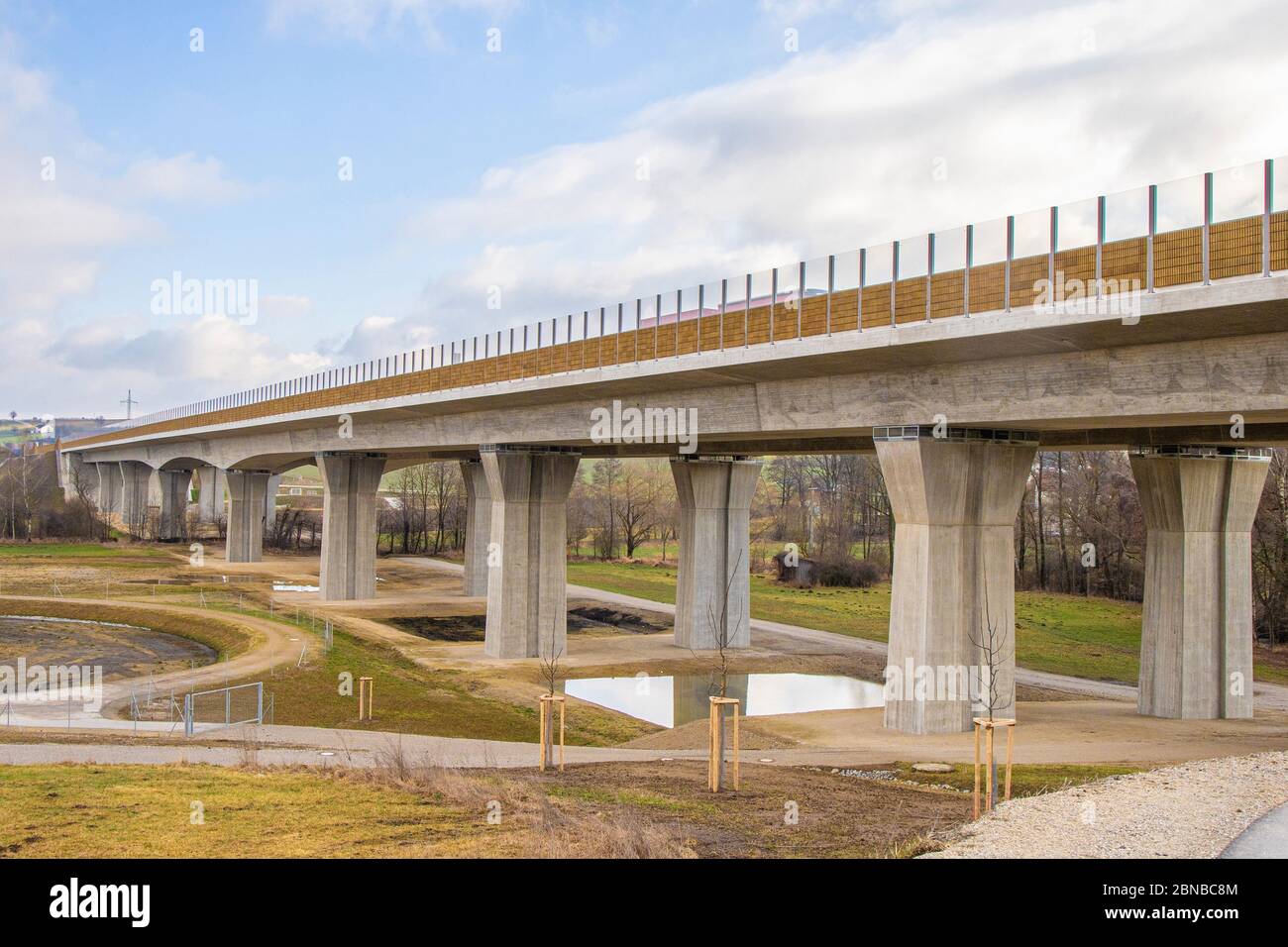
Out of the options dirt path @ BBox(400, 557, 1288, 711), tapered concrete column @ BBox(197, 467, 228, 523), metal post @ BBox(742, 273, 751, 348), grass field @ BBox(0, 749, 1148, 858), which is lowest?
dirt path @ BBox(400, 557, 1288, 711)

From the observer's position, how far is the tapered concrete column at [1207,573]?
2725 centimetres

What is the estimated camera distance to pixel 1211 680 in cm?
2752

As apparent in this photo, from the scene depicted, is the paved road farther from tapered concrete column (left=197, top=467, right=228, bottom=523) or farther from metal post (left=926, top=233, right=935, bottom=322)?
tapered concrete column (left=197, top=467, right=228, bottom=523)

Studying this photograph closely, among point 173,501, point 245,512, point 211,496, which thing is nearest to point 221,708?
point 245,512

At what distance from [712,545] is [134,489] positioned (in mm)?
89232

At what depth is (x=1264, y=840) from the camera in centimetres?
1169

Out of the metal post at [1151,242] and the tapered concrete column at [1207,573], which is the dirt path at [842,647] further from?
the metal post at [1151,242]

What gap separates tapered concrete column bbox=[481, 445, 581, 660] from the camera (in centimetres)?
3922

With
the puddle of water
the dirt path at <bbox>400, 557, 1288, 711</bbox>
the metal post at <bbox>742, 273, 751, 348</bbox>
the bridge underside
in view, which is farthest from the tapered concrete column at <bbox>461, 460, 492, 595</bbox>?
the metal post at <bbox>742, 273, 751, 348</bbox>

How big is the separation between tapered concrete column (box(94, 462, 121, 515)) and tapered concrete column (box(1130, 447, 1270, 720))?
378 feet

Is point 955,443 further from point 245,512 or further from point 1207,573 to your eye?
point 245,512

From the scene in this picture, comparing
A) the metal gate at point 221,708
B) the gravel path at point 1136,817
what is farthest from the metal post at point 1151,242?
the metal gate at point 221,708

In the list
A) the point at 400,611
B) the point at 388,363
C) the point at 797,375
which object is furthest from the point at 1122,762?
the point at 400,611
